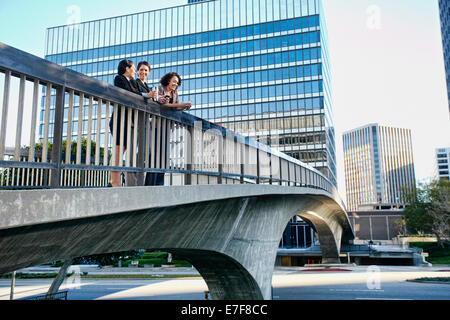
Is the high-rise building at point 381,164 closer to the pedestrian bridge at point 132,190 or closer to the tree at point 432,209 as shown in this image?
the tree at point 432,209

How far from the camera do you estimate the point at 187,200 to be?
5.01 m

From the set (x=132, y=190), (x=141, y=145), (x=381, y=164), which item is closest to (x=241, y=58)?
(x=141, y=145)

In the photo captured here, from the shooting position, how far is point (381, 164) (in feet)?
584

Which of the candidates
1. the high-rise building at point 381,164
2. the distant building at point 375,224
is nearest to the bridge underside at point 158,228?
the distant building at point 375,224

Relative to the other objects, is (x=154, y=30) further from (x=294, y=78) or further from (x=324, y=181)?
(x=324, y=181)

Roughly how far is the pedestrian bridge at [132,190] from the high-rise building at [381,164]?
17984cm

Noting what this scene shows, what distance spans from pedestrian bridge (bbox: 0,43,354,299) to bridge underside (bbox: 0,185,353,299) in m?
0.01

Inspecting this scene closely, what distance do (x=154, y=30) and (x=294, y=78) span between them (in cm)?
2608

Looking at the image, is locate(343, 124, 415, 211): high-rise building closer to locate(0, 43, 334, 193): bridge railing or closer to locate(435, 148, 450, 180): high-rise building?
locate(435, 148, 450, 180): high-rise building

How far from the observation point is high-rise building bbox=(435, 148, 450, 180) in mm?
161375

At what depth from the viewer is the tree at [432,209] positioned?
54156 millimetres

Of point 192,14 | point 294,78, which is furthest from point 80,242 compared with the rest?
point 192,14

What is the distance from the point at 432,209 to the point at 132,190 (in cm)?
6598

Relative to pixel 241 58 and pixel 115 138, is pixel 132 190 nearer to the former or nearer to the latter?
pixel 115 138
